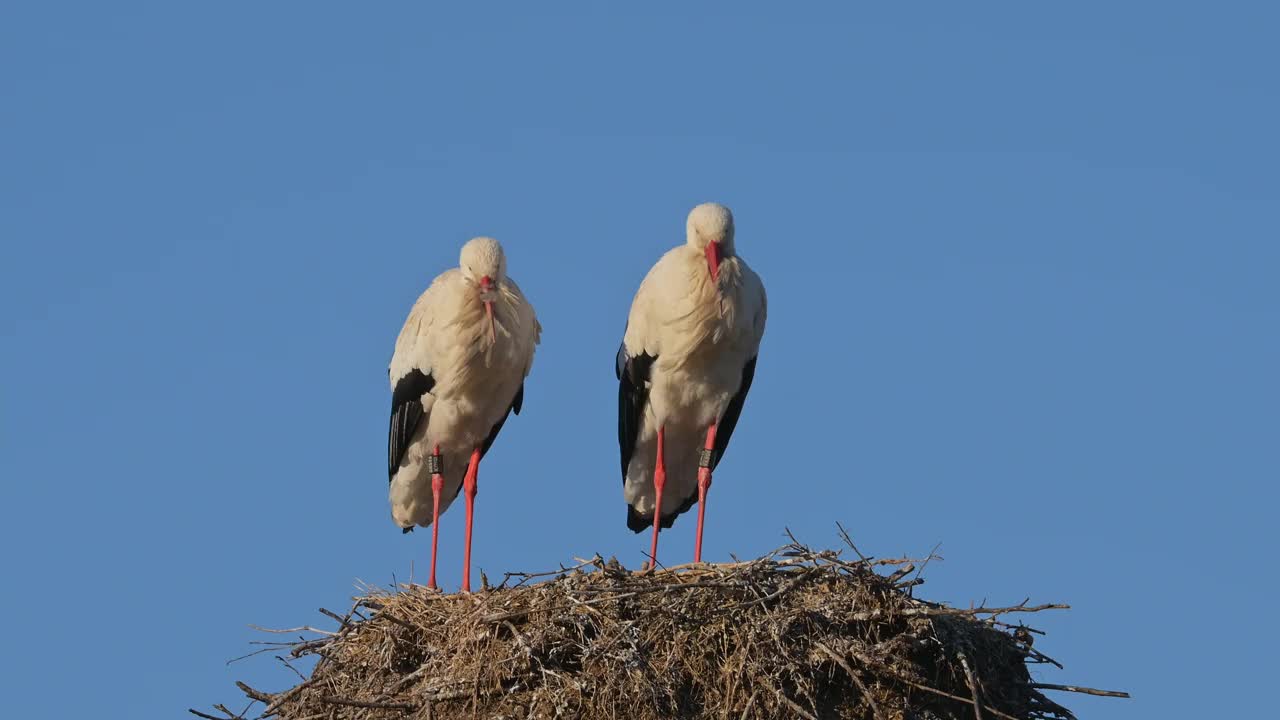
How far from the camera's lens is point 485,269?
10.3 meters

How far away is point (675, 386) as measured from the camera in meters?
10.5

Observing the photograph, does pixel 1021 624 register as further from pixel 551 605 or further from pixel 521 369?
pixel 521 369

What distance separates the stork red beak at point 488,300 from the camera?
10.3 metres

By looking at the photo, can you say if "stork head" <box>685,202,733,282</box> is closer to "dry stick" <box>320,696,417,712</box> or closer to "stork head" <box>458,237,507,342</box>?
"stork head" <box>458,237,507,342</box>

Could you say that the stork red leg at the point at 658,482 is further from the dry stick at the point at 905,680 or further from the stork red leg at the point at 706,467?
the dry stick at the point at 905,680

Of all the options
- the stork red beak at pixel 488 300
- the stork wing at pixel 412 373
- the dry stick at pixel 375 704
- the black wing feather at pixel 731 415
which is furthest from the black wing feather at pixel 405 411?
the dry stick at pixel 375 704

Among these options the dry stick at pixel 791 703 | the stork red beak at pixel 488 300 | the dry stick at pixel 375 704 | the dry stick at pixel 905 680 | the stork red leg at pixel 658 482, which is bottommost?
the dry stick at pixel 791 703

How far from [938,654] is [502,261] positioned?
287 centimetres

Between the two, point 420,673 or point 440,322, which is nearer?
point 420,673

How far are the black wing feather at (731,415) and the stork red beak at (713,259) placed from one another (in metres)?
0.55

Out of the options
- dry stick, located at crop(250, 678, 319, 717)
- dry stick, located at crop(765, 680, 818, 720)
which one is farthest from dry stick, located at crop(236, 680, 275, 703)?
dry stick, located at crop(765, 680, 818, 720)

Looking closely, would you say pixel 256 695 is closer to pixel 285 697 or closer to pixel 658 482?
pixel 285 697

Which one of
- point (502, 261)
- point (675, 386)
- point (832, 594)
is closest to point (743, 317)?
point (675, 386)

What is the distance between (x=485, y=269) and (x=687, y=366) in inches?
39.0
